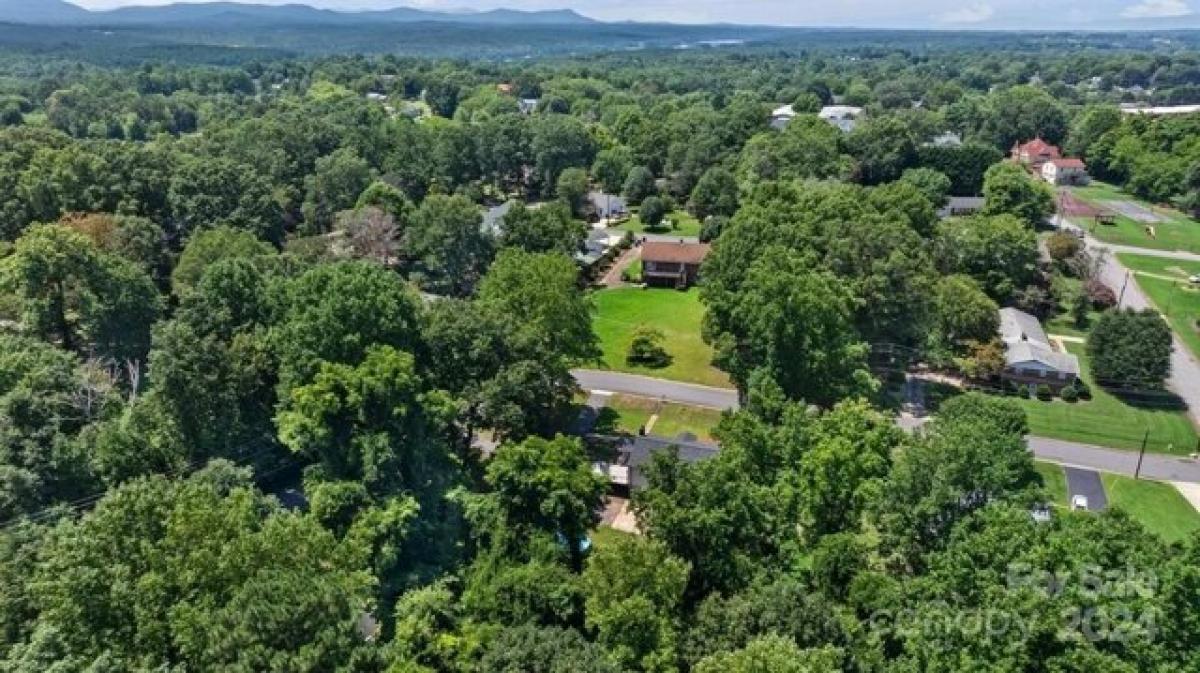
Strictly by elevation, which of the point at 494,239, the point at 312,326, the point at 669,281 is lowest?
the point at 669,281

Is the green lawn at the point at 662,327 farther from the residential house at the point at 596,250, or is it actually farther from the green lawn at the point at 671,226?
the green lawn at the point at 671,226

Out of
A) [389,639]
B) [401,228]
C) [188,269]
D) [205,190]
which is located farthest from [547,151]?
[389,639]

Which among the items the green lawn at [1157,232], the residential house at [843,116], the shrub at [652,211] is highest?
the residential house at [843,116]

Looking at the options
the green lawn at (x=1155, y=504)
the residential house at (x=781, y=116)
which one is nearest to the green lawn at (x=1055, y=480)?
the green lawn at (x=1155, y=504)

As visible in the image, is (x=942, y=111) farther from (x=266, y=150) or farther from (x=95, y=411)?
(x=95, y=411)

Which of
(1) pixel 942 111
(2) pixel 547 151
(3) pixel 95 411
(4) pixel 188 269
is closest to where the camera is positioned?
(3) pixel 95 411

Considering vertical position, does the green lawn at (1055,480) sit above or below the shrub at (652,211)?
below

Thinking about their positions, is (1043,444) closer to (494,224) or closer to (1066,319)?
(1066,319)
